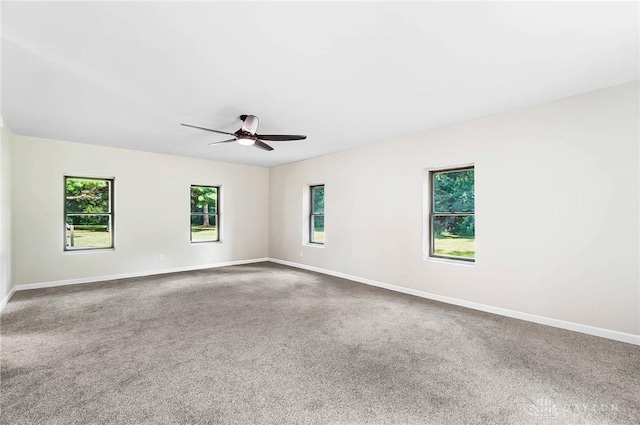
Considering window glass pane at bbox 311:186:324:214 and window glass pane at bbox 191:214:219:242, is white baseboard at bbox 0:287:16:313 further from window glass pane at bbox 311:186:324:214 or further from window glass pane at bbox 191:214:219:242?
window glass pane at bbox 311:186:324:214

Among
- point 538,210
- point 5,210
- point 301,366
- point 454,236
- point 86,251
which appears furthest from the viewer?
point 86,251

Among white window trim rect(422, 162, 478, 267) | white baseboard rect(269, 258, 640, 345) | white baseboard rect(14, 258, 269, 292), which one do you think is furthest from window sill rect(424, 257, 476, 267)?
white baseboard rect(14, 258, 269, 292)

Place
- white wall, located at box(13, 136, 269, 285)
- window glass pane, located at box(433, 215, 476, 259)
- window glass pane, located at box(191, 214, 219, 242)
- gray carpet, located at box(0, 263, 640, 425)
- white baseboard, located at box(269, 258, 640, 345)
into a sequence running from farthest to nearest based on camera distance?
window glass pane, located at box(191, 214, 219, 242)
white wall, located at box(13, 136, 269, 285)
window glass pane, located at box(433, 215, 476, 259)
white baseboard, located at box(269, 258, 640, 345)
gray carpet, located at box(0, 263, 640, 425)

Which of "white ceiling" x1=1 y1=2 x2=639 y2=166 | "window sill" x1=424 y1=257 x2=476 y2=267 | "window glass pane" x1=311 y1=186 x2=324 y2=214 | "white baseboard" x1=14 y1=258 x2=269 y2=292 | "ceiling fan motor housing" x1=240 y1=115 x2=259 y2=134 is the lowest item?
"white baseboard" x1=14 y1=258 x2=269 y2=292

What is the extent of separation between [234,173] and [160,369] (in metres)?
5.45

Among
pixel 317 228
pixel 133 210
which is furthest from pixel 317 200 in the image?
pixel 133 210

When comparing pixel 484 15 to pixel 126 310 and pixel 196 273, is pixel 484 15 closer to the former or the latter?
pixel 126 310

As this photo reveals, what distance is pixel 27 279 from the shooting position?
4.86m

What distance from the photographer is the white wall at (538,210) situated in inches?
115

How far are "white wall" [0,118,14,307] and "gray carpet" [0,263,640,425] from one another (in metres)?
0.51

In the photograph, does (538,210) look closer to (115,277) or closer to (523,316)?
(523,316)

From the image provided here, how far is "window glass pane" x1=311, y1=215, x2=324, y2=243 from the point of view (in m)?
6.72

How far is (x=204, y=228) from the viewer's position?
23.0 ft

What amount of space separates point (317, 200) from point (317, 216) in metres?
0.38
